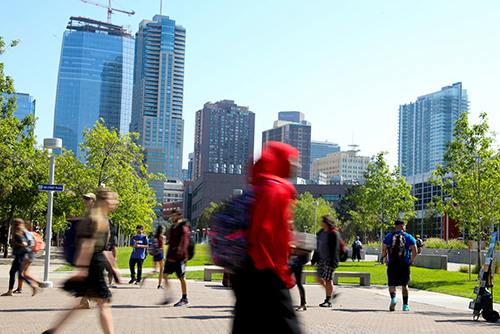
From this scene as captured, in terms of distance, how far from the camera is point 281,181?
3.88m

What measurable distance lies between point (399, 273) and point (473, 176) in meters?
11.2

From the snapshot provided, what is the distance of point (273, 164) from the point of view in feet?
12.9

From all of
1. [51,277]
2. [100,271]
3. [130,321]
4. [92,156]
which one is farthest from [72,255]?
[92,156]

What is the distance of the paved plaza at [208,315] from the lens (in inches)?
320

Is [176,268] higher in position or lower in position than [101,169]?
lower

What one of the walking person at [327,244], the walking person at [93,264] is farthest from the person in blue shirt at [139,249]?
the walking person at [93,264]

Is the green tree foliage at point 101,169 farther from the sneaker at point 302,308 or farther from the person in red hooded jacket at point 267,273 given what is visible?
the person in red hooded jacket at point 267,273

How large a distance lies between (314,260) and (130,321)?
11.9 feet

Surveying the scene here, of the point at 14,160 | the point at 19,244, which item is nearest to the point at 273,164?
the point at 19,244

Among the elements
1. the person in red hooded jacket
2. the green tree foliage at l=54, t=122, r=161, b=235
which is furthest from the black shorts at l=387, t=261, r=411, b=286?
the green tree foliage at l=54, t=122, r=161, b=235

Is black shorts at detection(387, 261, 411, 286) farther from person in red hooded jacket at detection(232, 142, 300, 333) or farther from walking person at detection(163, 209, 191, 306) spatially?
person in red hooded jacket at detection(232, 142, 300, 333)

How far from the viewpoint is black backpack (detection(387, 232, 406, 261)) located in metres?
10.7

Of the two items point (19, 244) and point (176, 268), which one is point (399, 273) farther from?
point (19, 244)

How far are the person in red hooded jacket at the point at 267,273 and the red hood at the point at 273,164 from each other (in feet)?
0.35
